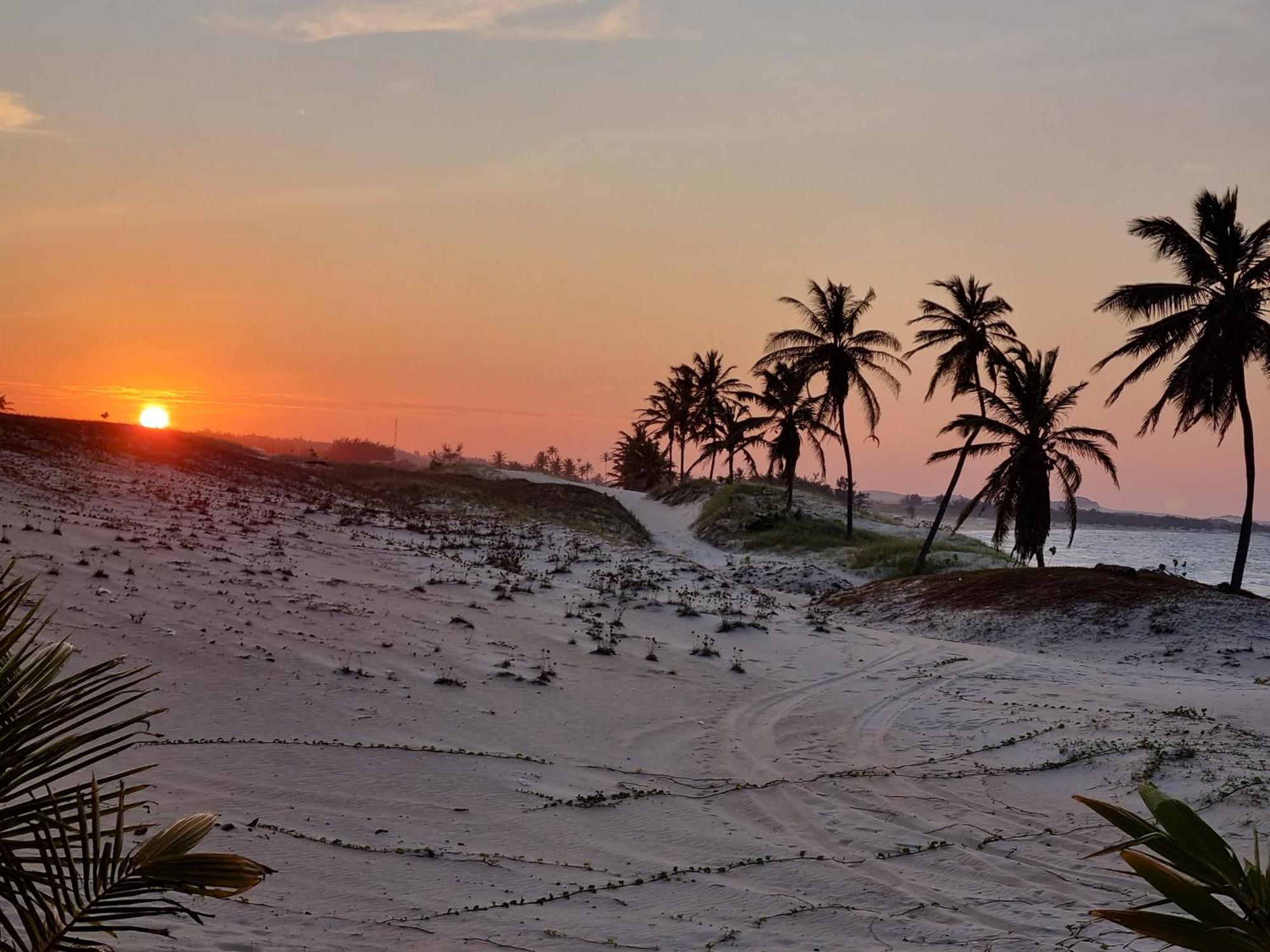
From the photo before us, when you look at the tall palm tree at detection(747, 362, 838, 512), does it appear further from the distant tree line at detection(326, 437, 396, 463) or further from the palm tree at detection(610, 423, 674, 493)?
the distant tree line at detection(326, 437, 396, 463)

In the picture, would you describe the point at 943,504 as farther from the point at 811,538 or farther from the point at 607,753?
the point at 607,753

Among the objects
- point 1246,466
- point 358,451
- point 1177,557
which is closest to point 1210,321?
point 1246,466

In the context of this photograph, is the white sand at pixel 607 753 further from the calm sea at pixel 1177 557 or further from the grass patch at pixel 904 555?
the calm sea at pixel 1177 557

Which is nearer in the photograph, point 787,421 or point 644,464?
point 787,421

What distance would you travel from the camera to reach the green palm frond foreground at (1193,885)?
2117 millimetres

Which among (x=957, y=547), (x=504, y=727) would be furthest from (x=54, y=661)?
(x=957, y=547)

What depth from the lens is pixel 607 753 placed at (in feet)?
32.7

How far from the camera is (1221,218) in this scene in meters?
23.5

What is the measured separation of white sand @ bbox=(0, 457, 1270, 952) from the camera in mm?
6320

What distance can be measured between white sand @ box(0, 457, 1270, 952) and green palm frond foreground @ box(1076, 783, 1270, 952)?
4162mm

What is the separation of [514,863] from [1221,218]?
2444 centimetres

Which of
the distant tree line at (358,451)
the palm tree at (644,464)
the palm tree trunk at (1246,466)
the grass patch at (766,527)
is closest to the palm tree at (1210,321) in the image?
the palm tree trunk at (1246,466)

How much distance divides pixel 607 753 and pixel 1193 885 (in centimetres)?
819

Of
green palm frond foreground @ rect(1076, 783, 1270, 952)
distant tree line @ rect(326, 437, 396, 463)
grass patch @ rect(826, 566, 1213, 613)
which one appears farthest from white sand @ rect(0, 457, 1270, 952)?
distant tree line @ rect(326, 437, 396, 463)
